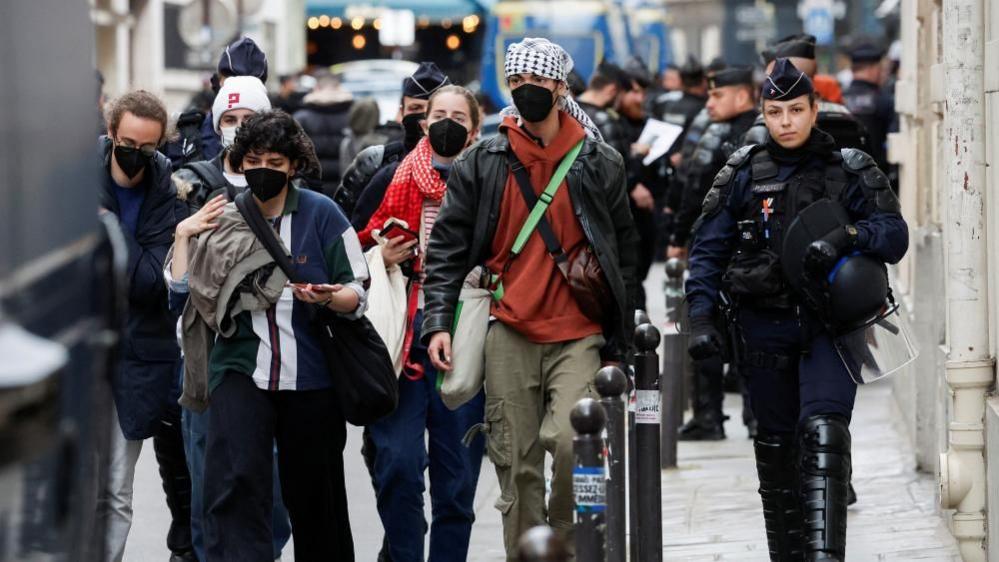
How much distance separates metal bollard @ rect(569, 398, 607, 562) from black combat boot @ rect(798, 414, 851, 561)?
3.97ft

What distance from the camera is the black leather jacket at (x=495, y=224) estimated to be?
666cm

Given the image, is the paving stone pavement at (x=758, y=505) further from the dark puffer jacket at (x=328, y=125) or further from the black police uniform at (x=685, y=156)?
the dark puffer jacket at (x=328, y=125)

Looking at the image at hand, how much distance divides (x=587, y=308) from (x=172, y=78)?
30447 mm

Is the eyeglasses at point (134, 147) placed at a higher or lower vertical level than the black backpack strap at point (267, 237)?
higher

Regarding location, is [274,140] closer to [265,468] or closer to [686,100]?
[265,468]

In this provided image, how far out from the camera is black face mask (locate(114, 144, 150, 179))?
23.0ft

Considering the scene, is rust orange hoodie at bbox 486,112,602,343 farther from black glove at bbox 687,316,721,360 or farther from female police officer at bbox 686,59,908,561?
female police officer at bbox 686,59,908,561

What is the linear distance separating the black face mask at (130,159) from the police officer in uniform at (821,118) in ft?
8.28

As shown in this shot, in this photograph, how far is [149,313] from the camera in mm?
7223

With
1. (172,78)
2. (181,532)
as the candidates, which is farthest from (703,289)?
(172,78)

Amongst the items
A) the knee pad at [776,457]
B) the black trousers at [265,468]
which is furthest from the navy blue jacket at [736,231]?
the black trousers at [265,468]

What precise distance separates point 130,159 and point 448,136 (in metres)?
1.21

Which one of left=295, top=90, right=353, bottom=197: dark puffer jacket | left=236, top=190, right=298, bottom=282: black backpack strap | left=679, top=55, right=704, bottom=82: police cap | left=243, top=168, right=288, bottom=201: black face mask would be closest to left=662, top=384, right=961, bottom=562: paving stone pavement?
left=236, top=190, right=298, bottom=282: black backpack strap

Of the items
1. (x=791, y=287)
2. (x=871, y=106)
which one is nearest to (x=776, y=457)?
(x=791, y=287)
